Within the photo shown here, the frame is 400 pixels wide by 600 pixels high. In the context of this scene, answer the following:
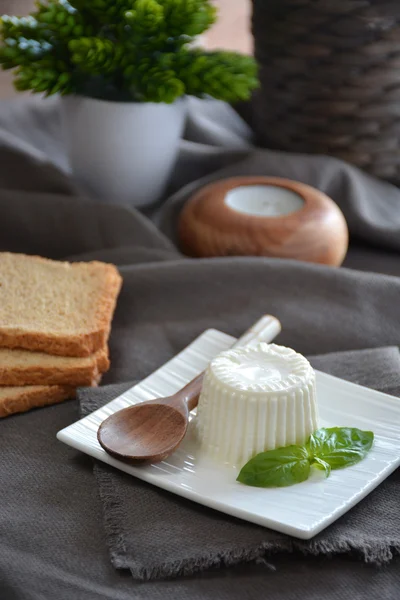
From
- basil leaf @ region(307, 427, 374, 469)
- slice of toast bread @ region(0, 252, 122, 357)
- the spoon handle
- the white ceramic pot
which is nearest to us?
basil leaf @ region(307, 427, 374, 469)

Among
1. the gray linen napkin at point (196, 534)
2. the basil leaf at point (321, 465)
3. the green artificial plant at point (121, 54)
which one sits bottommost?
the gray linen napkin at point (196, 534)

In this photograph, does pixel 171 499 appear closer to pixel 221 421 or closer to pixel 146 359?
pixel 221 421

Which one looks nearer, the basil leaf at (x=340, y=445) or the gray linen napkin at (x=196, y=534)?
the gray linen napkin at (x=196, y=534)

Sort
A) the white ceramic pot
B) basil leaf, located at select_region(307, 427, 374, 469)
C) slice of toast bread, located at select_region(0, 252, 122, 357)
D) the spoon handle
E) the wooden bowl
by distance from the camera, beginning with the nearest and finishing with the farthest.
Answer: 1. basil leaf, located at select_region(307, 427, 374, 469)
2. the spoon handle
3. slice of toast bread, located at select_region(0, 252, 122, 357)
4. the wooden bowl
5. the white ceramic pot

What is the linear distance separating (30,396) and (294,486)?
0.43 m

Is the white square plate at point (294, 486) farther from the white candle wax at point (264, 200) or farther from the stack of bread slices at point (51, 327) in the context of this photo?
the white candle wax at point (264, 200)

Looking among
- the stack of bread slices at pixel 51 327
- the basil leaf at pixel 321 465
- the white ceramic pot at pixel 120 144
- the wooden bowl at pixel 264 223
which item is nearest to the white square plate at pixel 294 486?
the basil leaf at pixel 321 465

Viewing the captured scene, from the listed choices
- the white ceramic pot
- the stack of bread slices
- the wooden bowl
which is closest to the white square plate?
the stack of bread slices

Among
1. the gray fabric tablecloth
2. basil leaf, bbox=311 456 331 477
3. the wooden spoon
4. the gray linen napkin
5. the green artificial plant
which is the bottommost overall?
the gray fabric tablecloth

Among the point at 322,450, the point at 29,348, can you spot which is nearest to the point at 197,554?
the point at 322,450

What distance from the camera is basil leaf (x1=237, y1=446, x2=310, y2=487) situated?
0.98 m

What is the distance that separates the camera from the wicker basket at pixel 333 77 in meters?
1.83

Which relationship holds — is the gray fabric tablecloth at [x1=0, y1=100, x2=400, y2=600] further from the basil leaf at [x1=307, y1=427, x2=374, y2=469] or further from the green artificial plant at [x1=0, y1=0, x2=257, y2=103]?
the green artificial plant at [x1=0, y1=0, x2=257, y2=103]

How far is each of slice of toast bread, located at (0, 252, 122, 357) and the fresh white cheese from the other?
0.93 ft
